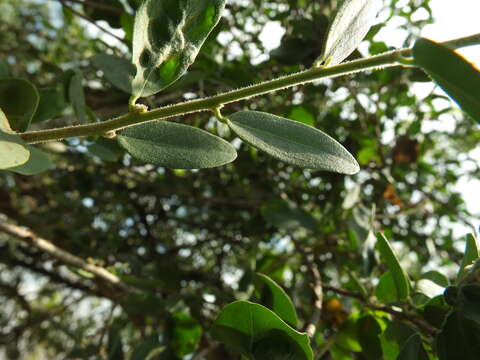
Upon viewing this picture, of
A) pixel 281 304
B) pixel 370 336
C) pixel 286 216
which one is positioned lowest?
pixel 286 216

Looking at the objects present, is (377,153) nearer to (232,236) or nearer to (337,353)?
(232,236)

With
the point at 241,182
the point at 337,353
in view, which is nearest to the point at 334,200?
the point at 241,182

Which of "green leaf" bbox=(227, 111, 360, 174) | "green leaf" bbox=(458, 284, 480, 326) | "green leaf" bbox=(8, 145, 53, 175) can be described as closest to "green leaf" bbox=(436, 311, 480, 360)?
"green leaf" bbox=(458, 284, 480, 326)

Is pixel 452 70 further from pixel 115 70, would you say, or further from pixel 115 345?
pixel 115 345

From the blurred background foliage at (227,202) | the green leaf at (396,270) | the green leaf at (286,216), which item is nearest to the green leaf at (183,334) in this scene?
the blurred background foliage at (227,202)

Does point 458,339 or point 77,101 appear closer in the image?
point 458,339

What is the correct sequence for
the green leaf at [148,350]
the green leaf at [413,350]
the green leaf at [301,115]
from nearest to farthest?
the green leaf at [413,350], the green leaf at [148,350], the green leaf at [301,115]

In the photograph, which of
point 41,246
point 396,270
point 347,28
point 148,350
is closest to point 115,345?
point 148,350

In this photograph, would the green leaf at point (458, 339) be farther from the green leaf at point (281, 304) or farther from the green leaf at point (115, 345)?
the green leaf at point (115, 345)
